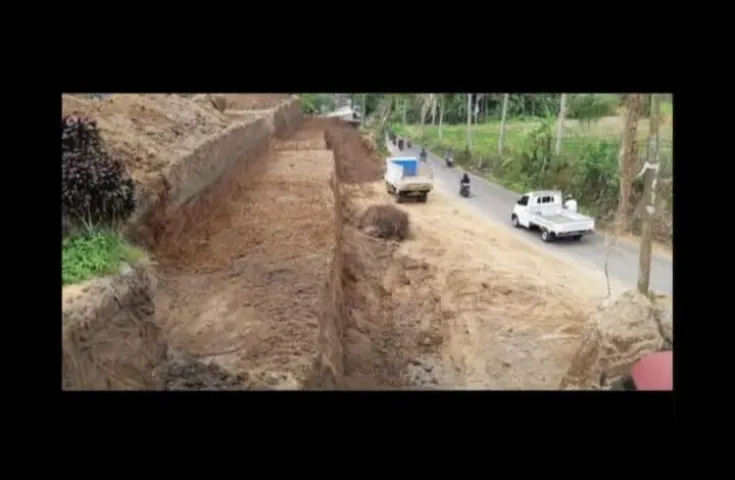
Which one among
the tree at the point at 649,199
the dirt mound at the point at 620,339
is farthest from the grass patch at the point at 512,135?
the dirt mound at the point at 620,339

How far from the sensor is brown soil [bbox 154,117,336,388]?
529cm

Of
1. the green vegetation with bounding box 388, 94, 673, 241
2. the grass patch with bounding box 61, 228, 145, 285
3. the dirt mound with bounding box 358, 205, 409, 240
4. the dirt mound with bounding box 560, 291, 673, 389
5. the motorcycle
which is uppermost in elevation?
the green vegetation with bounding box 388, 94, 673, 241

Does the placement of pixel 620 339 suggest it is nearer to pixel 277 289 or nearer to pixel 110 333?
pixel 277 289

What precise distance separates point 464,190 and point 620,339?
3456 millimetres

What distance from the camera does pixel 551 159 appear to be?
735cm

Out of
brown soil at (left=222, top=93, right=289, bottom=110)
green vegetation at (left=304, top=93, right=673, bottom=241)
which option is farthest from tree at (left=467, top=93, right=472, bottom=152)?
brown soil at (left=222, top=93, right=289, bottom=110)

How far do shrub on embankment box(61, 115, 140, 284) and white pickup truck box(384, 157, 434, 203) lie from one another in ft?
14.4

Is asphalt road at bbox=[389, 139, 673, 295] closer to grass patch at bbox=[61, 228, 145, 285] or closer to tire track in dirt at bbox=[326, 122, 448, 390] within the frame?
tire track in dirt at bbox=[326, 122, 448, 390]

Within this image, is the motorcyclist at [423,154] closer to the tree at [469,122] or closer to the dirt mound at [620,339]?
the tree at [469,122]

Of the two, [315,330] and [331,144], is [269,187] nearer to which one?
[331,144]

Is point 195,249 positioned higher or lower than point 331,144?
lower
